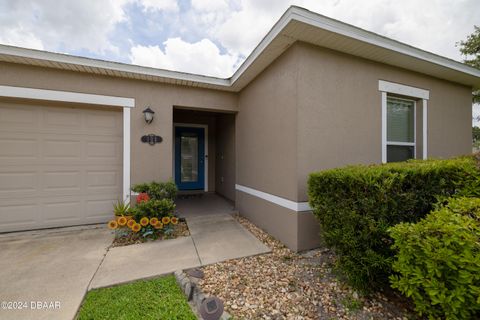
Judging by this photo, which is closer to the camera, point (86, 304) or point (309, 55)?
point (86, 304)

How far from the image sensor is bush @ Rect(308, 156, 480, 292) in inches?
71.8

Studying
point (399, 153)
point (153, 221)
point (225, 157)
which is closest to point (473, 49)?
point (399, 153)

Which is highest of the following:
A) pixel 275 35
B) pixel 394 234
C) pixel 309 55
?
pixel 275 35

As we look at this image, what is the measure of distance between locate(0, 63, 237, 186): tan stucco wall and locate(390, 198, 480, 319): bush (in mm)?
3956

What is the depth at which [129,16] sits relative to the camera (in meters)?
4.40

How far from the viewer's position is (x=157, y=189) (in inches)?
146

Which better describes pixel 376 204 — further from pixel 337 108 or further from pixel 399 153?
pixel 399 153

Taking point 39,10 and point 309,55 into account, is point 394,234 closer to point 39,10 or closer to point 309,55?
point 309,55

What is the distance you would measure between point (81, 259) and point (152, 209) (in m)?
1.09

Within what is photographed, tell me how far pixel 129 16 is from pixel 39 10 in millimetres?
1537

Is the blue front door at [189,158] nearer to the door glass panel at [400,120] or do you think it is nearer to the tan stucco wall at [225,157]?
the tan stucco wall at [225,157]

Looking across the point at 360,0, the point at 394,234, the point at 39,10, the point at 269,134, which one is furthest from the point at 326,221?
the point at 39,10

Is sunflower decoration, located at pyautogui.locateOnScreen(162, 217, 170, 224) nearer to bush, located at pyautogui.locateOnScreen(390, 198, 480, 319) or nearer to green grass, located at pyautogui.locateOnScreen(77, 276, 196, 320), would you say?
green grass, located at pyautogui.locateOnScreen(77, 276, 196, 320)

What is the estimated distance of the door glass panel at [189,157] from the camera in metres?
6.67
